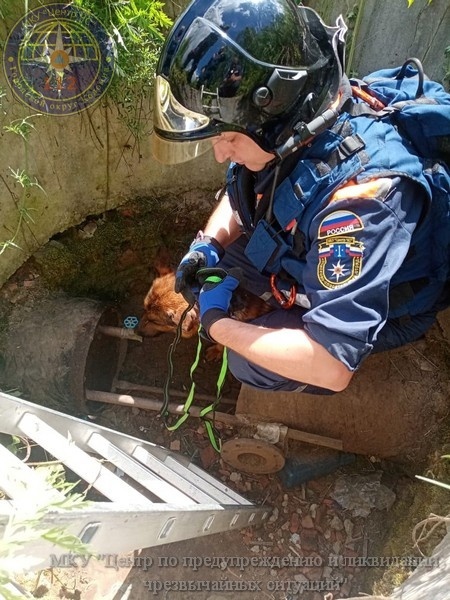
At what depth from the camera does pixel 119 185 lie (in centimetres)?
362

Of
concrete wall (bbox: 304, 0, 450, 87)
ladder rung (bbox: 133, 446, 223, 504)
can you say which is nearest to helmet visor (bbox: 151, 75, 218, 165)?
ladder rung (bbox: 133, 446, 223, 504)

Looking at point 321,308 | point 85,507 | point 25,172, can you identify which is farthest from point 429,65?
point 85,507

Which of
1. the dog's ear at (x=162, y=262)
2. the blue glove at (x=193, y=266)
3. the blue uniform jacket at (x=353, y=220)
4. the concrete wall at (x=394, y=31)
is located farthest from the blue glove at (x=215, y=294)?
the concrete wall at (x=394, y=31)

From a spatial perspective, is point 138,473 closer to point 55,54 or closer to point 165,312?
point 165,312

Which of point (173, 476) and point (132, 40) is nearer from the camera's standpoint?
point (173, 476)

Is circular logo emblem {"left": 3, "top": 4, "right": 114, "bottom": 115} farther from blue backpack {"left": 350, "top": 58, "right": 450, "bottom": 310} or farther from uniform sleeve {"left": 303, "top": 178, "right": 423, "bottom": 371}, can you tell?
uniform sleeve {"left": 303, "top": 178, "right": 423, "bottom": 371}

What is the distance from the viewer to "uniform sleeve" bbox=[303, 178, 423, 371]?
1631 mm

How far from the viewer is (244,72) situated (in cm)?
168

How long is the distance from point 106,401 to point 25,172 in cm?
151

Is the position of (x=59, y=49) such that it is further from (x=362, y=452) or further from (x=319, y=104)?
(x=362, y=452)

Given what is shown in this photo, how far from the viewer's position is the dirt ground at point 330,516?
8.32 feet

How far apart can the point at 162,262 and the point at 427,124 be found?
232 cm

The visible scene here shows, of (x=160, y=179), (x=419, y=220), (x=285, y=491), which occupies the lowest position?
(x=285, y=491)

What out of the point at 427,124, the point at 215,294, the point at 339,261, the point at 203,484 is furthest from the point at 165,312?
the point at 427,124
